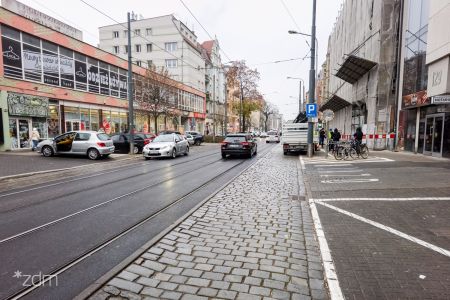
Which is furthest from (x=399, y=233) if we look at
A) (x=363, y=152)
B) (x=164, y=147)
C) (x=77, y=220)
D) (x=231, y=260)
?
(x=164, y=147)

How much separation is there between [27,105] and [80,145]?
7510 millimetres

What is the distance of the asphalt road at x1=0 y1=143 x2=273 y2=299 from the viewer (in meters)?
3.61

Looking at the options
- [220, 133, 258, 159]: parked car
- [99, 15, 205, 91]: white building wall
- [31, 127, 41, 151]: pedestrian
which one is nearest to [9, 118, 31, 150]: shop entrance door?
[31, 127, 41, 151]: pedestrian

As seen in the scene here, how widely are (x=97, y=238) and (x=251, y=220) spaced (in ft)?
8.74

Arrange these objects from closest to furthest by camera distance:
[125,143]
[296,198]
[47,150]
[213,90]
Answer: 1. [296,198]
2. [47,150]
3. [125,143]
4. [213,90]

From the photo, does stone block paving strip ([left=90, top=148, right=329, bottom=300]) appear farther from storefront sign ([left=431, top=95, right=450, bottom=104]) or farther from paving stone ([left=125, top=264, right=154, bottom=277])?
storefront sign ([left=431, top=95, right=450, bottom=104])

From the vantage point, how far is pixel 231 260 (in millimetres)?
3885

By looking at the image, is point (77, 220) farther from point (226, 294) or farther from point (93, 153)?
point (93, 153)

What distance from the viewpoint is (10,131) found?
808 inches

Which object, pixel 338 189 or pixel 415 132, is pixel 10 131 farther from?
pixel 415 132

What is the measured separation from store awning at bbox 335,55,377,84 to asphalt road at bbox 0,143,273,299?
695 inches

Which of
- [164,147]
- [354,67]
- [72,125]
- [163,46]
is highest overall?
A: [163,46]

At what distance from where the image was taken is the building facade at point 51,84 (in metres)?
20.4

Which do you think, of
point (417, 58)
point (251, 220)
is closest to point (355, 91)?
point (417, 58)
